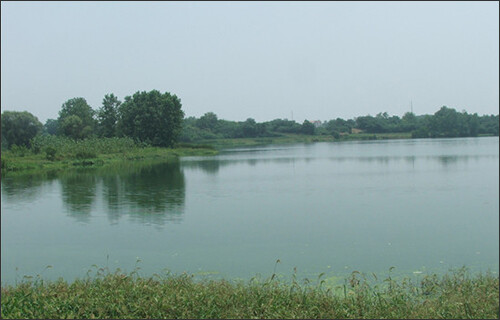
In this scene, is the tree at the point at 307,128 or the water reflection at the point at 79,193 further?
the tree at the point at 307,128

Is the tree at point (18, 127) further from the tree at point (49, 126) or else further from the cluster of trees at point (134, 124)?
the tree at point (49, 126)

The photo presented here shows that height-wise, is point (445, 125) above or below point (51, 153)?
above

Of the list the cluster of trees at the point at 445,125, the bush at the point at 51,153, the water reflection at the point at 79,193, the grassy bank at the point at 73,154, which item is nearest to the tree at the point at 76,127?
the grassy bank at the point at 73,154

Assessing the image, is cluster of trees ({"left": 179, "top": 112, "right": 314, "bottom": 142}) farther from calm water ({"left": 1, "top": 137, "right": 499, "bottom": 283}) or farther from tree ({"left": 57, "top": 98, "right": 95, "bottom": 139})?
calm water ({"left": 1, "top": 137, "right": 499, "bottom": 283})

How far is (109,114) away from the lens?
26.8m

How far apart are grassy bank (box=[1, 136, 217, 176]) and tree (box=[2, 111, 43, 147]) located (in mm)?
4986

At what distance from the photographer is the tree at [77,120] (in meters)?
29.1

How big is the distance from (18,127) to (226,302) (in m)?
35.6

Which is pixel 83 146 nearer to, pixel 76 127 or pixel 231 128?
pixel 76 127

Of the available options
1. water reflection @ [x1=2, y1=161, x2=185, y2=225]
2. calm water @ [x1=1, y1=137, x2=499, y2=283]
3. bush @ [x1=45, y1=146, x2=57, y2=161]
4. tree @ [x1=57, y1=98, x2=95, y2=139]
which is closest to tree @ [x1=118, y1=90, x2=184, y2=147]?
tree @ [x1=57, y1=98, x2=95, y2=139]

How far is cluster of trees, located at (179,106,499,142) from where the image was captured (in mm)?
44344

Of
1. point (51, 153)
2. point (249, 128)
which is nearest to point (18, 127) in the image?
point (51, 153)

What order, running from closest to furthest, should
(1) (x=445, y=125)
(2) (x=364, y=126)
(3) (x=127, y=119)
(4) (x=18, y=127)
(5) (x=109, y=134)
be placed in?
1. (3) (x=127, y=119)
2. (5) (x=109, y=134)
3. (4) (x=18, y=127)
4. (1) (x=445, y=125)
5. (2) (x=364, y=126)

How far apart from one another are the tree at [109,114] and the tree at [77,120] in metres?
1.76
